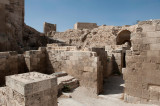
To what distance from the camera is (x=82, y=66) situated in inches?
227

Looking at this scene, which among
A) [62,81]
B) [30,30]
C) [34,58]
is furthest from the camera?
[30,30]

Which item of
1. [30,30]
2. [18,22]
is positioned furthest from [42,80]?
[30,30]

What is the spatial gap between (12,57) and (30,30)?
349 inches

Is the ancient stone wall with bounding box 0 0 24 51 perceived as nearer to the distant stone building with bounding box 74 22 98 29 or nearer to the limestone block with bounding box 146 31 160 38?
the limestone block with bounding box 146 31 160 38

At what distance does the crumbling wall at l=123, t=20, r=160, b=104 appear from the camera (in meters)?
4.07

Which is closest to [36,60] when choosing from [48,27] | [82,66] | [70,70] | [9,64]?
[9,64]

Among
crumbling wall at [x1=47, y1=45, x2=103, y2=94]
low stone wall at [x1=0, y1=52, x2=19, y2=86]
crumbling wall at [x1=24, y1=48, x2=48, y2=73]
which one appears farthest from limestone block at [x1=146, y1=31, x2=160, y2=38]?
low stone wall at [x1=0, y1=52, x2=19, y2=86]

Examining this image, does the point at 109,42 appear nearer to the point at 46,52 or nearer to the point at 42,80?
the point at 46,52

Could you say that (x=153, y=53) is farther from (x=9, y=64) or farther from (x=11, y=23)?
(x=11, y=23)

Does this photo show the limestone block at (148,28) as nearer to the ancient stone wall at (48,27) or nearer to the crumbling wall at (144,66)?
the crumbling wall at (144,66)

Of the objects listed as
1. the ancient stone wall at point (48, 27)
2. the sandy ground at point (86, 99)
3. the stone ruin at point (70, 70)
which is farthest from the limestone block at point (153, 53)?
the ancient stone wall at point (48, 27)

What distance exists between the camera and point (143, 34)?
429 centimetres

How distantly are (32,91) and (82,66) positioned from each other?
3447 mm

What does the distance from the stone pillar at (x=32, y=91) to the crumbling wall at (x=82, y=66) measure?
2647 millimetres
